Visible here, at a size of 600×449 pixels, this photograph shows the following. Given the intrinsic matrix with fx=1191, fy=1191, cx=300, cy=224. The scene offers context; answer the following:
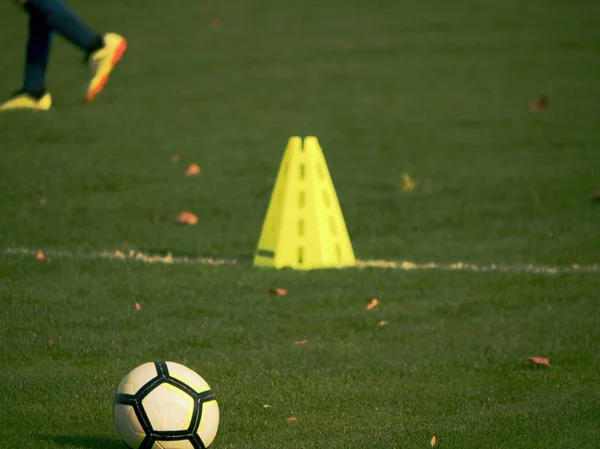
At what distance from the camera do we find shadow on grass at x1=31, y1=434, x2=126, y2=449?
471cm

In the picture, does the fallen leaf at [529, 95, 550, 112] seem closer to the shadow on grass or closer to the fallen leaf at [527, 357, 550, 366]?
the fallen leaf at [527, 357, 550, 366]

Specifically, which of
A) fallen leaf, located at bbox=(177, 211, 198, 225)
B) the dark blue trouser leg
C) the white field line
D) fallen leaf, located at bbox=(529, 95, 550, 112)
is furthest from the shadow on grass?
fallen leaf, located at bbox=(529, 95, 550, 112)

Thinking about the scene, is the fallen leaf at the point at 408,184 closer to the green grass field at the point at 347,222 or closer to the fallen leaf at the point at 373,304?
the green grass field at the point at 347,222

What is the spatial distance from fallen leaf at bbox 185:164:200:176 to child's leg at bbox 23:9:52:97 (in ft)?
5.20

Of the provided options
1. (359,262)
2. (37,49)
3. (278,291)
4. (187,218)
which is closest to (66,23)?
(37,49)

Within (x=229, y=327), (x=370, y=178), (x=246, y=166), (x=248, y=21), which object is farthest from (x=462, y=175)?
(x=248, y=21)

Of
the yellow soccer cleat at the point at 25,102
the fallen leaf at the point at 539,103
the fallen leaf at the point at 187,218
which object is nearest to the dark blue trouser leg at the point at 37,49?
the yellow soccer cleat at the point at 25,102

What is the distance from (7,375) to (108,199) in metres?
4.32

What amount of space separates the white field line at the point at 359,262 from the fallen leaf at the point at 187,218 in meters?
1.02

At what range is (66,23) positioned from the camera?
9914 millimetres

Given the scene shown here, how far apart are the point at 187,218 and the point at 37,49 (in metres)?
2.32

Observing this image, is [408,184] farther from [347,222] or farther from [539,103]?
[539,103]

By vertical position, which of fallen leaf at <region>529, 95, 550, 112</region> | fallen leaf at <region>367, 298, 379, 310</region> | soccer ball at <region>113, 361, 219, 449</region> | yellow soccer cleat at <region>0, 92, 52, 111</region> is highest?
fallen leaf at <region>529, 95, 550, 112</region>

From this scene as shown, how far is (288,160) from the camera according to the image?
307 inches
